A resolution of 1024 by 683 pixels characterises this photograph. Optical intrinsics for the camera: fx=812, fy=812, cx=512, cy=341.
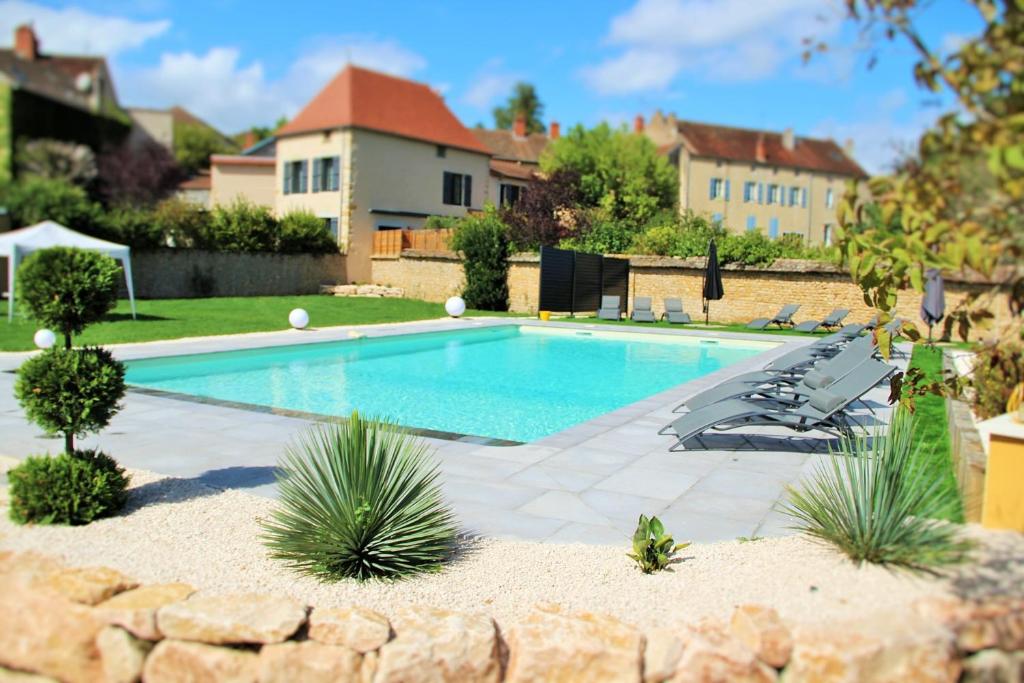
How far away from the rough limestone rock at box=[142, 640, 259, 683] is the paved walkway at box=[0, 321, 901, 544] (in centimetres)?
194

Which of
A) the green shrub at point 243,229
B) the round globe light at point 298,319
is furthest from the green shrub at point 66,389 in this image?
the green shrub at point 243,229

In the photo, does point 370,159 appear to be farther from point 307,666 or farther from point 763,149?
point 307,666

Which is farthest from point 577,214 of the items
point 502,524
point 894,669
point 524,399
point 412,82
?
point 894,669

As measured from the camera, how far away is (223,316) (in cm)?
2067

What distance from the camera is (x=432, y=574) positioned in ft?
13.6

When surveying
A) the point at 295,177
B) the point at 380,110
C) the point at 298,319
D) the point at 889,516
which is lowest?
the point at 298,319

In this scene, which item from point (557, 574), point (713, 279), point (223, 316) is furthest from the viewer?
point (713, 279)

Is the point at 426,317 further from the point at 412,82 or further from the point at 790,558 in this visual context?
the point at 790,558

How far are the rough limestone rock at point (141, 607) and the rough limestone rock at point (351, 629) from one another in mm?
614

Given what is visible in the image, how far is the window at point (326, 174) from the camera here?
32.7 m

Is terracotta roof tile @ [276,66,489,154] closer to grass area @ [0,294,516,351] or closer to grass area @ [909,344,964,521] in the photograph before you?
grass area @ [0,294,516,351]

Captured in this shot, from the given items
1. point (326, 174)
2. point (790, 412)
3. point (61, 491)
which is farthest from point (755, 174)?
point (61, 491)

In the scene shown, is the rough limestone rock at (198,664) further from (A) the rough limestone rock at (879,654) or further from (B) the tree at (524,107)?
(B) the tree at (524,107)

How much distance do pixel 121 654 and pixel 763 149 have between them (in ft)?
179
